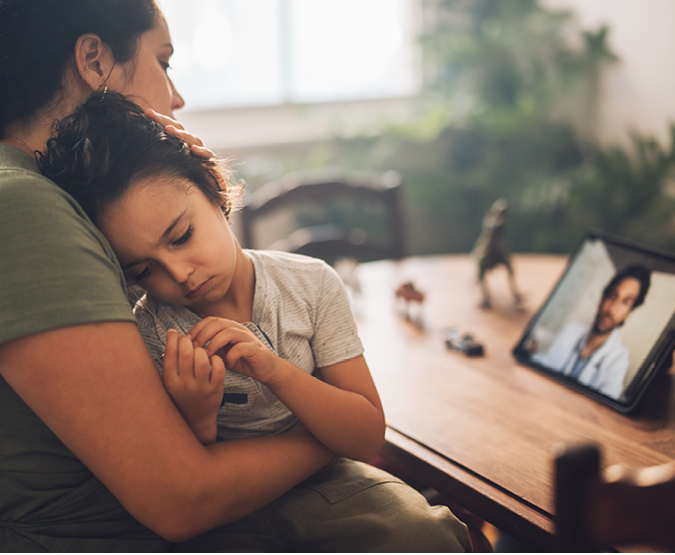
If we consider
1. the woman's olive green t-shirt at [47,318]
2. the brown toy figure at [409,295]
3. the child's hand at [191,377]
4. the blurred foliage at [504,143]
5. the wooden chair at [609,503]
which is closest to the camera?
the wooden chair at [609,503]

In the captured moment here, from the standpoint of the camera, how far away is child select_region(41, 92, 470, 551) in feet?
2.42

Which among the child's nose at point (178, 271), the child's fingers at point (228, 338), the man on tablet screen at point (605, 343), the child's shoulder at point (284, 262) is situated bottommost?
the man on tablet screen at point (605, 343)

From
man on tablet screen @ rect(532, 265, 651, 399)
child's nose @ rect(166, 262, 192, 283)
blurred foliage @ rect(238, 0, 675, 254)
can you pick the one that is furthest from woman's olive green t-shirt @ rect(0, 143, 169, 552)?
blurred foliage @ rect(238, 0, 675, 254)

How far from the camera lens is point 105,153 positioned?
748 mm

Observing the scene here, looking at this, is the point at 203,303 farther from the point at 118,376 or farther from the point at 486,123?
the point at 486,123

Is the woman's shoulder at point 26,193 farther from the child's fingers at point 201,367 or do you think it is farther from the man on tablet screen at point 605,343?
the man on tablet screen at point 605,343

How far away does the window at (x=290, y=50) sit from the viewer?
3490mm

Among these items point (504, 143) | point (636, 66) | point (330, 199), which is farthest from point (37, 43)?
point (636, 66)

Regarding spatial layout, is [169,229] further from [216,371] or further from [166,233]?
[216,371]

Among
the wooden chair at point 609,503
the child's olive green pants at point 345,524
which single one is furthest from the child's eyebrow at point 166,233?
the wooden chair at point 609,503

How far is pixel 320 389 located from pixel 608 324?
1.88 feet

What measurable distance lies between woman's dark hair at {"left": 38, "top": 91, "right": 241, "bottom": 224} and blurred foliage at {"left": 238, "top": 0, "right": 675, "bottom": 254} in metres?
2.69

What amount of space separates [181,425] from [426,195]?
10.5ft

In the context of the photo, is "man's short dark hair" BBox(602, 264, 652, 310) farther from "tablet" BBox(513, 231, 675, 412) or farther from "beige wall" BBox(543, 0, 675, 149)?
"beige wall" BBox(543, 0, 675, 149)
